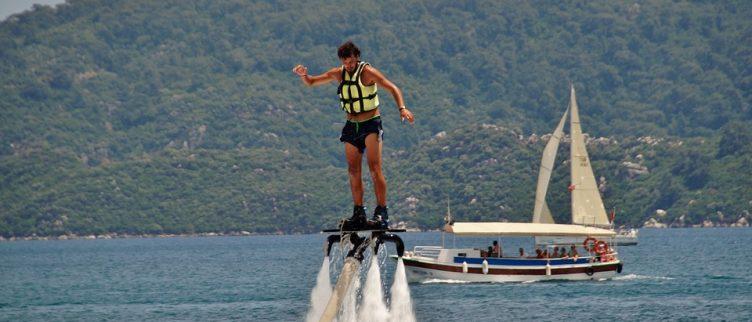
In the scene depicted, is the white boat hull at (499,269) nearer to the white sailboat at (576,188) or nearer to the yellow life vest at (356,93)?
the white sailboat at (576,188)

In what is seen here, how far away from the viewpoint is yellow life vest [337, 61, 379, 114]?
2659cm

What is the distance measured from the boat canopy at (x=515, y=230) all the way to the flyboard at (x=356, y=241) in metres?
94.5

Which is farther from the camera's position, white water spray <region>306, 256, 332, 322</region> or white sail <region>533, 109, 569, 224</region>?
white sail <region>533, 109, 569, 224</region>

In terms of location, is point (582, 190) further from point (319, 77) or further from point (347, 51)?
point (347, 51)

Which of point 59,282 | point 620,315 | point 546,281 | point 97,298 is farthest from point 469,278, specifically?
point 59,282

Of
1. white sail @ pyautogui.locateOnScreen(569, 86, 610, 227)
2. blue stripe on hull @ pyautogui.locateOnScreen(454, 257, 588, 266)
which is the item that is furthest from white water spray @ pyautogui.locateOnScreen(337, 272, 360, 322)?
white sail @ pyautogui.locateOnScreen(569, 86, 610, 227)

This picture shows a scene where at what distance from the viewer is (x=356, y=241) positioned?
27703mm

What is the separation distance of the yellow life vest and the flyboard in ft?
6.91

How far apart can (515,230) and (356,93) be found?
4083 inches

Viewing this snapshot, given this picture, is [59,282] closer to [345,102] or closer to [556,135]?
[556,135]

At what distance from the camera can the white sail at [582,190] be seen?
168 meters

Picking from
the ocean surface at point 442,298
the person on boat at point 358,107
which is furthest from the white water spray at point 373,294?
the ocean surface at point 442,298

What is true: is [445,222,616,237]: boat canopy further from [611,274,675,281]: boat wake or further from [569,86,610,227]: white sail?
[569,86,610,227]: white sail

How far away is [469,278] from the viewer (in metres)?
131
